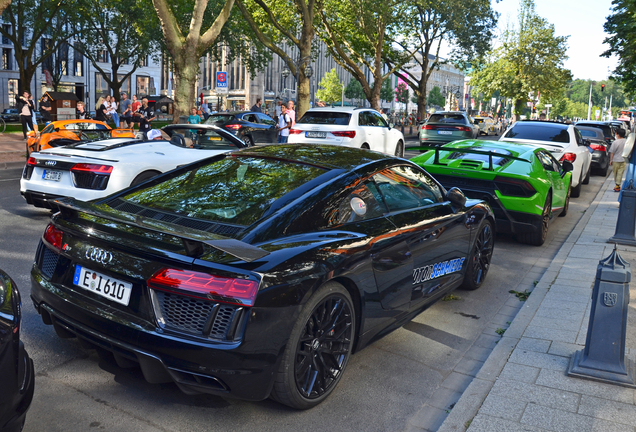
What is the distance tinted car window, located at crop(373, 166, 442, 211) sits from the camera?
14.3ft

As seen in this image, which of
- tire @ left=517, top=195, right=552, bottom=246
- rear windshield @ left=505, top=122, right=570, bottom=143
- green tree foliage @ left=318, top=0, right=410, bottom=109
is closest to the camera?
tire @ left=517, top=195, right=552, bottom=246

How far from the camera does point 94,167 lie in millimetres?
7523

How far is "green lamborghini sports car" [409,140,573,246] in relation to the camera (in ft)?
26.2

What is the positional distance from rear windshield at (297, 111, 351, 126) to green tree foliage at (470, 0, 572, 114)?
114 feet

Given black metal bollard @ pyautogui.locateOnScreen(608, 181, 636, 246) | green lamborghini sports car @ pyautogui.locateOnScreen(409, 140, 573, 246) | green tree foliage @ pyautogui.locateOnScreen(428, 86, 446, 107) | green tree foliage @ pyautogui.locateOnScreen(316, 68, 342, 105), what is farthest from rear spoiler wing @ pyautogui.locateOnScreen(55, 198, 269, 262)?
green tree foliage @ pyautogui.locateOnScreen(428, 86, 446, 107)

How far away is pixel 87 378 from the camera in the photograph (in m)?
3.64

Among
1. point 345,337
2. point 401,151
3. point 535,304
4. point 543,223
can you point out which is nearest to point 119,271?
point 345,337

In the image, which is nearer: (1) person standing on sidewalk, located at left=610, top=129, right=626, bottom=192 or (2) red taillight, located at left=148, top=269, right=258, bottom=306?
(2) red taillight, located at left=148, top=269, right=258, bottom=306

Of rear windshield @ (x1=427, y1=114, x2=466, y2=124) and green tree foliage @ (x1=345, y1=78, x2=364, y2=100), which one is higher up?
green tree foliage @ (x1=345, y1=78, x2=364, y2=100)

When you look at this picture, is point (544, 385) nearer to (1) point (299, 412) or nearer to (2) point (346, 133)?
(1) point (299, 412)

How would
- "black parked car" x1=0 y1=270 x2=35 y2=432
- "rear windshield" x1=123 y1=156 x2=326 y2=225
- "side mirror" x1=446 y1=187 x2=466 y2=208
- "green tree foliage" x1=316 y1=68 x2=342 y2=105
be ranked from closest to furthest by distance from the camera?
1. "black parked car" x1=0 y1=270 x2=35 y2=432
2. "rear windshield" x1=123 y1=156 x2=326 y2=225
3. "side mirror" x1=446 y1=187 x2=466 y2=208
4. "green tree foliage" x1=316 y1=68 x2=342 y2=105

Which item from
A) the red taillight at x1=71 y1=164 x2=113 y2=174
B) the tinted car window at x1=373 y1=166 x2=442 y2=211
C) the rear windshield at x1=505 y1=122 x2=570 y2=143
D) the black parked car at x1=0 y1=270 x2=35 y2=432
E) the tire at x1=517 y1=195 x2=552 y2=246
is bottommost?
the tire at x1=517 y1=195 x2=552 y2=246

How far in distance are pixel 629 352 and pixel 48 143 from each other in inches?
467

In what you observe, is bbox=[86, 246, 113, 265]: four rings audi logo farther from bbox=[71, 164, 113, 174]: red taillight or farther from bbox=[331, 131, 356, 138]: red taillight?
bbox=[331, 131, 356, 138]: red taillight
